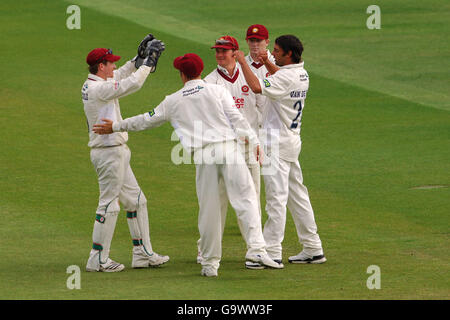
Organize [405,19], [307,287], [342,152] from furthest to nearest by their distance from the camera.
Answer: [405,19], [342,152], [307,287]

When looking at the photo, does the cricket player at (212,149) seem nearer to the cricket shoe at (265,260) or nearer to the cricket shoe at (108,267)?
the cricket shoe at (265,260)

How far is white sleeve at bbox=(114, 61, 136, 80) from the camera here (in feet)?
37.9

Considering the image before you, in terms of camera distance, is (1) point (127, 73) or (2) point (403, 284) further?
(1) point (127, 73)

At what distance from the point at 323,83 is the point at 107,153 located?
1212 cm

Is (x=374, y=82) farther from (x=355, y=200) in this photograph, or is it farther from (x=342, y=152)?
(x=355, y=200)

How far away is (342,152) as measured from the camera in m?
17.2

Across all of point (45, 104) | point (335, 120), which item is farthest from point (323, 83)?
point (45, 104)

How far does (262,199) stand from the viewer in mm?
14406

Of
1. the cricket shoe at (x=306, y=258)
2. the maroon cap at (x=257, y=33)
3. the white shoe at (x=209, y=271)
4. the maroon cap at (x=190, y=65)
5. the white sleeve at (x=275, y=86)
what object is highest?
the maroon cap at (x=257, y=33)

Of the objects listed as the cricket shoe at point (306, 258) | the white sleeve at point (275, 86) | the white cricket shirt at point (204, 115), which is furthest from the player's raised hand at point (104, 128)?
the cricket shoe at point (306, 258)

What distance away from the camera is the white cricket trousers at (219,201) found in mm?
10242

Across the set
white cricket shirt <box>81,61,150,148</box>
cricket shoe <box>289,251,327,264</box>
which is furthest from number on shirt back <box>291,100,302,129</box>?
white cricket shirt <box>81,61,150,148</box>

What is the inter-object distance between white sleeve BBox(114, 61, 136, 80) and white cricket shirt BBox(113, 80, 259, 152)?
139 centimetres

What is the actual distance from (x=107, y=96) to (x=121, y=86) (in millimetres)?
215
